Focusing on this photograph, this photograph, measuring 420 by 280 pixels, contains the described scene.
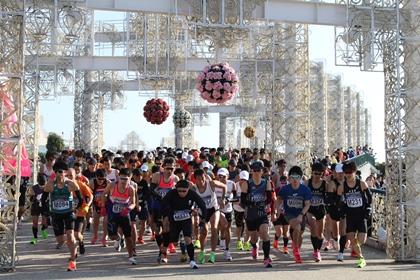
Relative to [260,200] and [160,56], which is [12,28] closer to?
[260,200]

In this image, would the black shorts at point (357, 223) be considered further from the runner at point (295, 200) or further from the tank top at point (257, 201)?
the tank top at point (257, 201)

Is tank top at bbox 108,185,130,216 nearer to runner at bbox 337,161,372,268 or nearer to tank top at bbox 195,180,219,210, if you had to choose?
tank top at bbox 195,180,219,210

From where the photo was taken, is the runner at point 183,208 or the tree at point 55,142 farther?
the tree at point 55,142

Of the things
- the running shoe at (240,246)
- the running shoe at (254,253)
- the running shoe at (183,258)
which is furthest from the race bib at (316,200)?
the running shoe at (183,258)

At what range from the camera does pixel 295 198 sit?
38.8ft

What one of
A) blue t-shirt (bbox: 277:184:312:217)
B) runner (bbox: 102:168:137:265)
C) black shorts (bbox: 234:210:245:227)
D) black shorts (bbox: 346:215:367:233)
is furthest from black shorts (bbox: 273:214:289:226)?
runner (bbox: 102:168:137:265)

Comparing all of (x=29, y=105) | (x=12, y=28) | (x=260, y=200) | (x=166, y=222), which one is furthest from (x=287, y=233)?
(x=29, y=105)

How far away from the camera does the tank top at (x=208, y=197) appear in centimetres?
1206

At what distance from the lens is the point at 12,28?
1120 centimetres

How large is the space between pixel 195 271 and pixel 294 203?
2292 millimetres

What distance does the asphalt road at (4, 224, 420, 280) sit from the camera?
10.4 meters

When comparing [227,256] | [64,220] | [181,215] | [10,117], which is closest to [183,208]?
[181,215]

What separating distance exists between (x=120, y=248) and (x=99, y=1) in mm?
6159

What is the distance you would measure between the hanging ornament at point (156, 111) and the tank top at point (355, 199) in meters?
15.0
